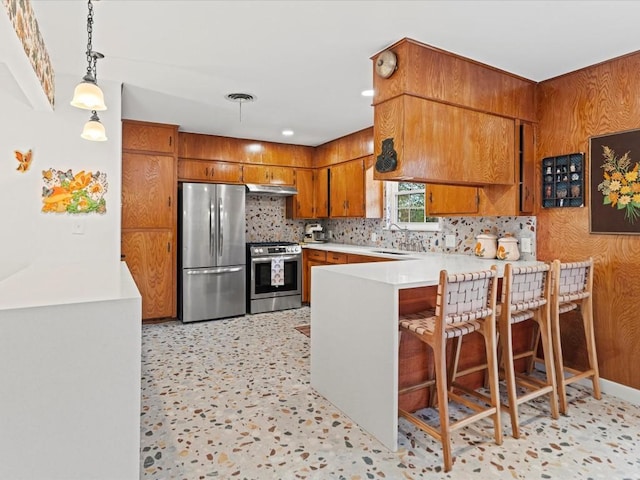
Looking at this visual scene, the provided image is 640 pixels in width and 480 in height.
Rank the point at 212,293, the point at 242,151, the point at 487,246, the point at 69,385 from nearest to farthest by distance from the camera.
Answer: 1. the point at 69,385
2. the point at 487,246
3. the point at 212,293
4. the point at 242,151

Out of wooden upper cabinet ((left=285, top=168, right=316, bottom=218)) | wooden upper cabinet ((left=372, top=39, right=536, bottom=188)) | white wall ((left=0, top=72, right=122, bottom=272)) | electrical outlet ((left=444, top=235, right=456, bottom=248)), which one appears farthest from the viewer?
wooden upper cabinet ((left=285, top=168, right=316, bottom=218))

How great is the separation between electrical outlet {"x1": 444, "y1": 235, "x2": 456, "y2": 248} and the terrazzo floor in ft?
5.39

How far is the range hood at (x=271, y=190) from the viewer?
17.1ft

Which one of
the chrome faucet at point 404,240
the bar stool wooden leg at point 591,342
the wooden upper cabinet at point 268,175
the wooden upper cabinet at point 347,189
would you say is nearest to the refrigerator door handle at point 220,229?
the wooden upper cabinet at point 268,175

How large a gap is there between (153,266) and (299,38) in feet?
10.3

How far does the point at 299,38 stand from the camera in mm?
2443

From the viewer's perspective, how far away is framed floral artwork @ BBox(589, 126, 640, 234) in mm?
2611

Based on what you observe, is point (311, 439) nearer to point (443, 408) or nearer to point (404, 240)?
point (443, 408)

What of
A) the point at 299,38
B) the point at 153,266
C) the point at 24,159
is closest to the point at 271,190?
the point at 153,266

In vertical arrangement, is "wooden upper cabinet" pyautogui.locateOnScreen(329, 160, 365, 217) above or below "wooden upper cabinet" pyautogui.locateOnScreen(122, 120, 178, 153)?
below

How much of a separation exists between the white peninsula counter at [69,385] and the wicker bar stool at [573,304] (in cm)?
247

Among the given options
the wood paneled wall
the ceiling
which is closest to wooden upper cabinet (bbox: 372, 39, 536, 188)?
the ceiling

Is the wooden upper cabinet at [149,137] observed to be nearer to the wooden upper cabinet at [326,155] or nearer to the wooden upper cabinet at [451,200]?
the wooden upper cabinet at [326,155]

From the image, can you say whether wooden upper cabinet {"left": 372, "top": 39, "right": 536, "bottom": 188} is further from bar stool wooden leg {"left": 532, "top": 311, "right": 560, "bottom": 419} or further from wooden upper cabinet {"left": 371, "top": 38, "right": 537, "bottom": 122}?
bar stool wooden leg {"left": 532, "top": 311, "right": 560, "bottom": 419}
